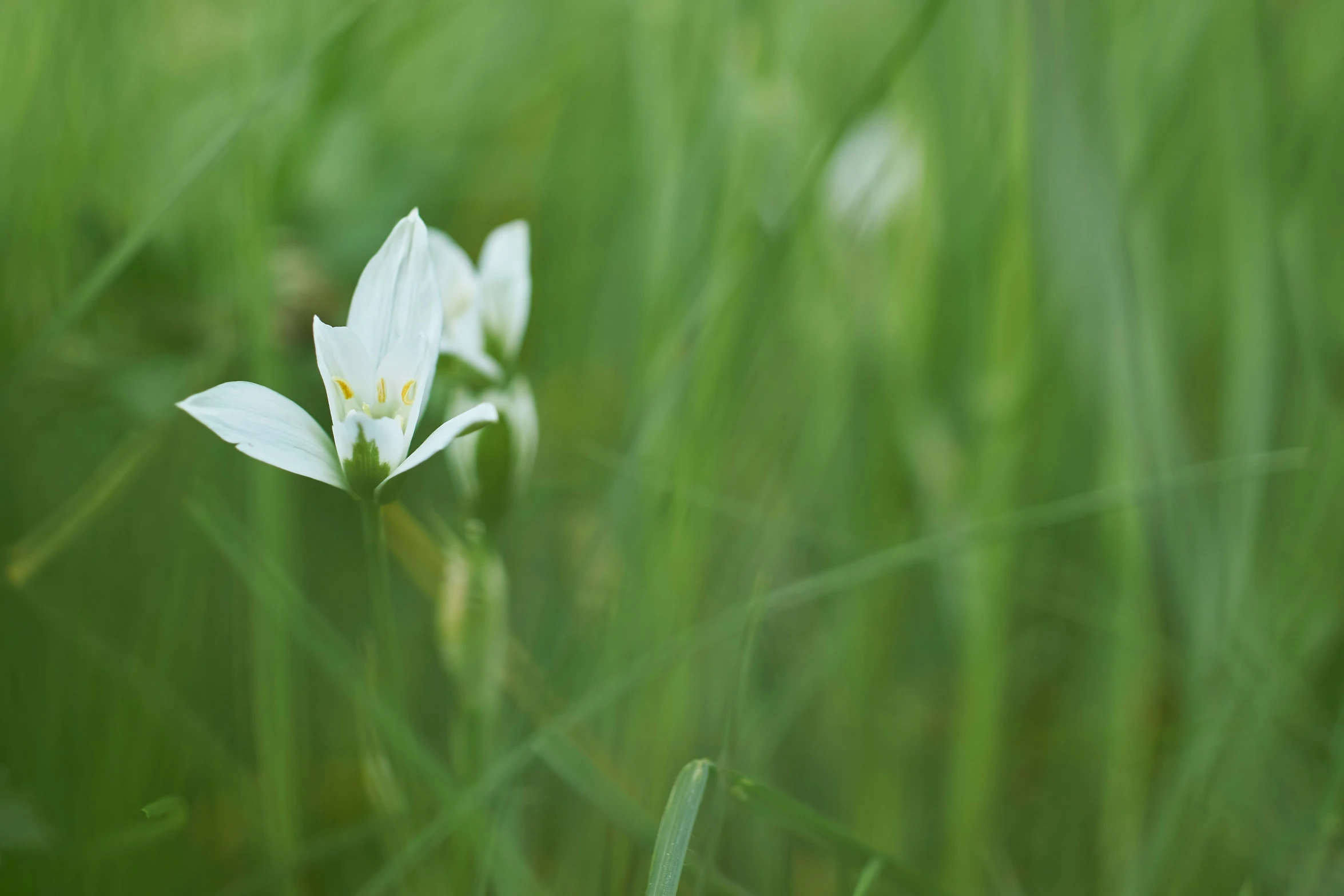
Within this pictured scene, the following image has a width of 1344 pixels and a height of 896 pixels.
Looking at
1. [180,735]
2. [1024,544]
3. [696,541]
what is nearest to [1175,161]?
[1024,544]

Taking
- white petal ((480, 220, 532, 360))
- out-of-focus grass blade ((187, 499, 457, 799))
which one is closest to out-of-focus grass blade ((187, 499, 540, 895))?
out-of-focus grass blade ((187, 499, 457, 799))

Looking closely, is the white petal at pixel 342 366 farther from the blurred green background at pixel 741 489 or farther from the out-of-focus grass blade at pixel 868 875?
the out-of-focus grass blade at pixel 868 875

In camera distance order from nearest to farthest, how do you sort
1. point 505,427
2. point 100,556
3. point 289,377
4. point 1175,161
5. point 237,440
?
point 237,440 < point 505,427 < point 100,556 < point 289,377 < point 1175,161

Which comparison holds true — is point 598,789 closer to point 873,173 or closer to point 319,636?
point 319,636

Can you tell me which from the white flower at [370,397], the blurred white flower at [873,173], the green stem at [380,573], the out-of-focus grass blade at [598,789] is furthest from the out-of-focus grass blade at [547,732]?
the blurred white flower at [873,173]

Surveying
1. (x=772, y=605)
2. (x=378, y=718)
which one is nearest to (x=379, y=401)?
(x=378, y=718)

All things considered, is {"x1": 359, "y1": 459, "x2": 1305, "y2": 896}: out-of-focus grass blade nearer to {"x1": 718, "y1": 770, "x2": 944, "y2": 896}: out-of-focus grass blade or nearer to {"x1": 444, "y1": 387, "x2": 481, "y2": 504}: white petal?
{"x1": 718, "y1": 770, "x2": 944, "y2": 896}: out-of-focus grass blade

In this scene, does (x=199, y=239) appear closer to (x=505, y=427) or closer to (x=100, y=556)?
(x=100, y=556)
